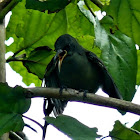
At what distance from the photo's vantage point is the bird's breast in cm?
291

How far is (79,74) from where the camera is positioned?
3002mm

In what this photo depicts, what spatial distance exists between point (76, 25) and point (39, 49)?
0.87 feet

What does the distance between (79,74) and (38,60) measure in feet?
1.64

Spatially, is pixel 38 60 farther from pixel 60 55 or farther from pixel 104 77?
pixel 104 77

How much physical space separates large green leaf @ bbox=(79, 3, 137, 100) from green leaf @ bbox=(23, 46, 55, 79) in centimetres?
44

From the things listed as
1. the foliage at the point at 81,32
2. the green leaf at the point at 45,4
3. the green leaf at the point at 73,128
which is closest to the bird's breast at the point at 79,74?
the foliage at the point at 81,32

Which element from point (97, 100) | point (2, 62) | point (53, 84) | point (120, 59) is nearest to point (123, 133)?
point (97, 100)

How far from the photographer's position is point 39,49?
2.60m

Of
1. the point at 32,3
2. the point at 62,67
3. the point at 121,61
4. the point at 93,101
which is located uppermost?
the point at 62,67

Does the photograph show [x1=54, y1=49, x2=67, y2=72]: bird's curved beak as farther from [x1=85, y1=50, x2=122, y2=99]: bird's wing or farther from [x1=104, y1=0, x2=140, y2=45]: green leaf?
[x1=104, y1=0, x2=140, y2=45]: green leaf

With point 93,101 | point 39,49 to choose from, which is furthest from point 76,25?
point 93,101

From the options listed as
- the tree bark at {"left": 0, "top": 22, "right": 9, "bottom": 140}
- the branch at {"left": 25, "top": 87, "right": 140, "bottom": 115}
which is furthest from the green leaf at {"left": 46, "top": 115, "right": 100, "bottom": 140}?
the tree bark at {"left": 0, "top": 22, "right": 9, "bottom": 140}

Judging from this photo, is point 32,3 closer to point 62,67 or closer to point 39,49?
point 39,49

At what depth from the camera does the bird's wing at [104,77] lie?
2639mm
